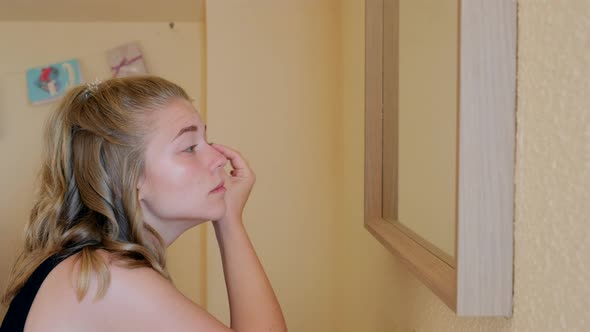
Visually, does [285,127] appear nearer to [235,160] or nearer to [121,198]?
[235,160]

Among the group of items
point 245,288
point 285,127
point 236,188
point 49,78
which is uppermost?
point 49,78

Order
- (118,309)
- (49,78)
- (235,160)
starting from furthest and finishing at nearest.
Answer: (49,78), (235,160), (118,309)

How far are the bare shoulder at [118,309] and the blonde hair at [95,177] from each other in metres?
0.08

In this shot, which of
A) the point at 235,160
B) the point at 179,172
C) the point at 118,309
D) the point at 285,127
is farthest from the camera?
the point at 285,127

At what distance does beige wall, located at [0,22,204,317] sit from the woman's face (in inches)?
47.5

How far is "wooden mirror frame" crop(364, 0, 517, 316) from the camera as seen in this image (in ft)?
1.57

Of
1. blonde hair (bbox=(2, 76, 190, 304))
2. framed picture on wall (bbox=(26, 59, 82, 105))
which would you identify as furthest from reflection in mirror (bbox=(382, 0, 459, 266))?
framed picture on wall (bbox=(26, 59, 82, 105))

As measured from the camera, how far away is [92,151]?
874 millimetres

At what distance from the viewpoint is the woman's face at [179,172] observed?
86 cm

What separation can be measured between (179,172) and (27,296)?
28cm

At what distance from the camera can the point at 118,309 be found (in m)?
0.74

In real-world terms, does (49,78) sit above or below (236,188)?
above

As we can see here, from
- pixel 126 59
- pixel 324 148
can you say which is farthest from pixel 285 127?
pixel 126 59

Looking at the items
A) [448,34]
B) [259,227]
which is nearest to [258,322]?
[448,34]
